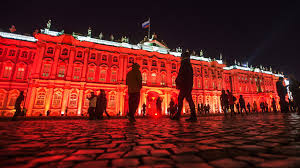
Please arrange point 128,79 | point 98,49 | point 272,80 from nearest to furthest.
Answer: point 128,79 → point 98,49 → point 272,80

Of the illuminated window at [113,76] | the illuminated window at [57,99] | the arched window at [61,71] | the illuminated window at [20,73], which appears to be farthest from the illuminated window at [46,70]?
the illuminated window at [113,76]

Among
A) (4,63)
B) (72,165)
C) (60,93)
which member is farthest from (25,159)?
(4,63)

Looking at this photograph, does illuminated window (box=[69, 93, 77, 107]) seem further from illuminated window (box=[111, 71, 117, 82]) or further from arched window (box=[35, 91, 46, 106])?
illuminated window (box=[111, 71, 117, 82])

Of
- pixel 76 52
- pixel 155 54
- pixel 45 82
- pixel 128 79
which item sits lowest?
pixel 128 79

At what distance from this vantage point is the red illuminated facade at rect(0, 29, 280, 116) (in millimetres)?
18938

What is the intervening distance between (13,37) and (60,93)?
40.1 feet

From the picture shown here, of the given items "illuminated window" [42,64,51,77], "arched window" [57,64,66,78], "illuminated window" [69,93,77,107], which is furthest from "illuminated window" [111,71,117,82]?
"illuminated window" [42,64,51,77]

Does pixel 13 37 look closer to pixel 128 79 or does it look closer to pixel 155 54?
pixel 155 54

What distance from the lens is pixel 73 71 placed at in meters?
20.8

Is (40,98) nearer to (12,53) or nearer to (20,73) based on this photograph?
(20,73)

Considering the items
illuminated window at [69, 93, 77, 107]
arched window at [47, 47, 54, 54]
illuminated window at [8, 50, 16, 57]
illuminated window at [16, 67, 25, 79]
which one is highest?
arched window at [47, 47, 54, 54]

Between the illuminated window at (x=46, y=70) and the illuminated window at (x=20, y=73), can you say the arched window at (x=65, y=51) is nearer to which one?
the illuminated window at (x=46, y=70)

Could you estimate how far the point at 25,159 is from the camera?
42.2 inches

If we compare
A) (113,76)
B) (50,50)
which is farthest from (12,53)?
(113,76)
